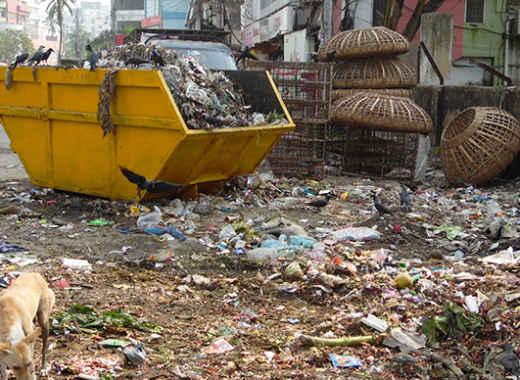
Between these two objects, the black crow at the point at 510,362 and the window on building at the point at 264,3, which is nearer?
the black crow at the point at 510,362

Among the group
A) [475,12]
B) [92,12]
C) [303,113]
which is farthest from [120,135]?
[92,12]

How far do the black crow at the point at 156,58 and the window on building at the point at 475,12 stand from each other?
14358 mm

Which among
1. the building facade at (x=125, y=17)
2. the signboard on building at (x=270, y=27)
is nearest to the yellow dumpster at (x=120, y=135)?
the signboard on building at (x=270, y=27)

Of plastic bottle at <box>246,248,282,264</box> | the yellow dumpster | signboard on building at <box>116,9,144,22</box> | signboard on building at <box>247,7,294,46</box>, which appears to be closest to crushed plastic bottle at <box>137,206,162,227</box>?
the yellow dumpster

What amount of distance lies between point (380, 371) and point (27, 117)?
5075mm

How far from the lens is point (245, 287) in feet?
14.8

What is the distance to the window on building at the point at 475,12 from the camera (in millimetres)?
18297

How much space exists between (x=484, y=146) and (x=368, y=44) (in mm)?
2718

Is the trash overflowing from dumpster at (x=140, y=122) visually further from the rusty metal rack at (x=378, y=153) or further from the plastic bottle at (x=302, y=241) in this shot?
the rusty metal rack at (x=378, y=153)

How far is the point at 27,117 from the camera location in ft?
22.5

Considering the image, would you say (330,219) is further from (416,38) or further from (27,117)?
(416,38)

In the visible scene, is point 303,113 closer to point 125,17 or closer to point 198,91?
point 198,91

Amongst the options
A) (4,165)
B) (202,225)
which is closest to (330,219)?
(202,225)

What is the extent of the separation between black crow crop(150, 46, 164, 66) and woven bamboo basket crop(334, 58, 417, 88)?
4760 mm
